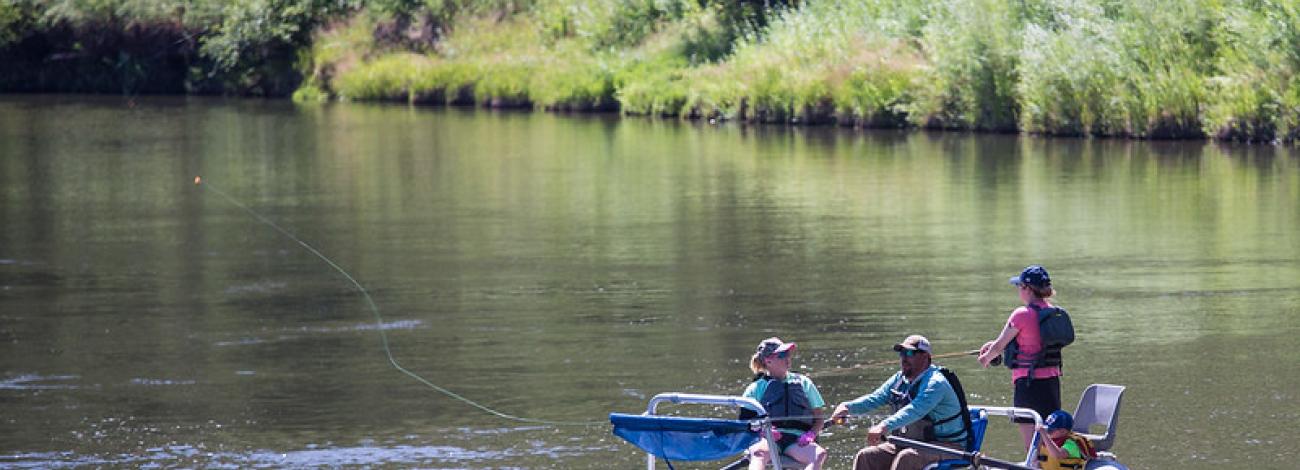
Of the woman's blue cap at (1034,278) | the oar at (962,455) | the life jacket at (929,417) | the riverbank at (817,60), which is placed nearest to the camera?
the oar at (962,455)

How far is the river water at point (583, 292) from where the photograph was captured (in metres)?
15.6

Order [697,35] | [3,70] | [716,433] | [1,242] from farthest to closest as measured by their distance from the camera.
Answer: [3,70] < [697,35] < [1,242] < [716,433]

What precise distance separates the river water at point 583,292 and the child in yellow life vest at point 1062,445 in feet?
8.70

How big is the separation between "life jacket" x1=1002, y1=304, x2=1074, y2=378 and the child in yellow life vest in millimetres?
1023

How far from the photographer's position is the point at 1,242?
2773cm

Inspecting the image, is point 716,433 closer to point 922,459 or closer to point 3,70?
point 922,459

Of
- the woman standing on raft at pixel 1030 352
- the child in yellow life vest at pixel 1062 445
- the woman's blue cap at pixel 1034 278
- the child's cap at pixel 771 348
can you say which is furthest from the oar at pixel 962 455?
the woman's blue cap at pixel 1034 278

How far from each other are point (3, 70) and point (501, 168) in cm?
4231

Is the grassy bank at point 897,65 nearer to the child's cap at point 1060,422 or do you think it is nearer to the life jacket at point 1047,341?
the life jacket at point 1047,341

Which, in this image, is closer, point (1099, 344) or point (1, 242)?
point (1099, 344)

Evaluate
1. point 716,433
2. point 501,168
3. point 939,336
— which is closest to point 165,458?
point 716,433

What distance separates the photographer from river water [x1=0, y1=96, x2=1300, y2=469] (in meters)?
15.6

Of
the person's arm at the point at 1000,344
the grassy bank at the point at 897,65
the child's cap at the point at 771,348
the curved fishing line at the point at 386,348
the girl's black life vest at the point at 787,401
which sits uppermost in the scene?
the grassy bank at the point at 897,65

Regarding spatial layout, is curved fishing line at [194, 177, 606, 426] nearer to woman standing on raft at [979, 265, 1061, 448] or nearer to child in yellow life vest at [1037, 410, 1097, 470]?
woman standing on raft at [979, 265, 1061, 448]
